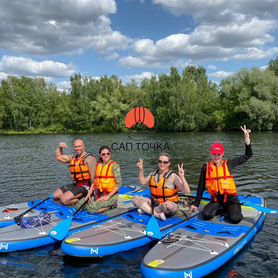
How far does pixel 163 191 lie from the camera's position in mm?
6371

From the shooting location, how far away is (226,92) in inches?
1636

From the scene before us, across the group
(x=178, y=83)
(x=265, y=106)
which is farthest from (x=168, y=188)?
(x=178, y=83)

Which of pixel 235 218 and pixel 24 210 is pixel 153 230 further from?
pixel 24 210

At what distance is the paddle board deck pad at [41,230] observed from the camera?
19.0 ft

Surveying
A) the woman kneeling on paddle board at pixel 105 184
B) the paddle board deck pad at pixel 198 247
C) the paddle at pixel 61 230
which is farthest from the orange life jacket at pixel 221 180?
the paddle at pixel 61 230

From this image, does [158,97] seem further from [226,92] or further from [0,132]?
[0,132]

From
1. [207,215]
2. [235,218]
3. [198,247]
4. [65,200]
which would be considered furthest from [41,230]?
[235,218]

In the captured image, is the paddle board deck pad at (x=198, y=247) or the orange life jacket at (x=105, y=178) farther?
the orange life jacket at (x=105, y=178)

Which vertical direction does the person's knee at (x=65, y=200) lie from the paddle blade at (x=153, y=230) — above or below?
above

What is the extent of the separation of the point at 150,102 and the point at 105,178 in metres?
38.5

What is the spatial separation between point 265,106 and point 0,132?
37.7 metres

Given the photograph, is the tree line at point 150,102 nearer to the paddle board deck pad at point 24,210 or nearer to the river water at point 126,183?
the river water at point 126,183

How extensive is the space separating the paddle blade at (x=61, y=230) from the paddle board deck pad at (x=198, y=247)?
5.53ft

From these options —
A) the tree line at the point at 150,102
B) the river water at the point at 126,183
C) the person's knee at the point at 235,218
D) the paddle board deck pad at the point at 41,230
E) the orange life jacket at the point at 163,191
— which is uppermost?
the tree line at the point at 150,102
